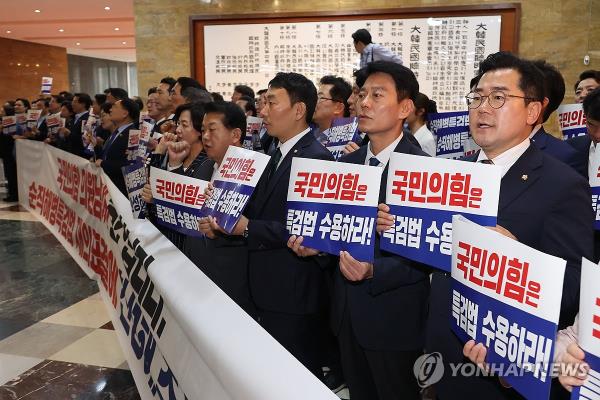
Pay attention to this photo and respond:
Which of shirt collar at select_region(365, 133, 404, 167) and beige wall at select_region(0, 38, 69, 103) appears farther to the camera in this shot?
beige wall at select_region(0, 38, 69, 103)

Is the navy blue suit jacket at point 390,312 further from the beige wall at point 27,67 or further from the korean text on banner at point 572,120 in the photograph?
the beige wall at point 27,67

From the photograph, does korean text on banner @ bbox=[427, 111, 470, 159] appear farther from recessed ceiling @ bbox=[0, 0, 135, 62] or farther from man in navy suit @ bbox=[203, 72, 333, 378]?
recessed ceiling @ bbox=[0, 0, 135, 62]

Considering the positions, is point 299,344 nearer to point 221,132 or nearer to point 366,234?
point 366,234

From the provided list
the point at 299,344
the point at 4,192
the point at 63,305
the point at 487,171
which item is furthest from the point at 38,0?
the point at 487,171

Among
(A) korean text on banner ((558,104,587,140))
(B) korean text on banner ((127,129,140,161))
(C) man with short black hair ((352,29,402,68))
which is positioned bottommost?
(B) korean text on banner ((127,129,140,161))

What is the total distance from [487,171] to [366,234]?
15.6 inches

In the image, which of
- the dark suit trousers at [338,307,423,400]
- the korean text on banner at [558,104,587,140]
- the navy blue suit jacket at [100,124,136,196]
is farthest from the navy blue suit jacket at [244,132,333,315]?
the navy blue suit jacket at [100,124,136,196]

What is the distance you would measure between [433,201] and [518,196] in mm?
221

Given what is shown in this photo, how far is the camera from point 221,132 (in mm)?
2520

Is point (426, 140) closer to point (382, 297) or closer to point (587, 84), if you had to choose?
point (587, 84)

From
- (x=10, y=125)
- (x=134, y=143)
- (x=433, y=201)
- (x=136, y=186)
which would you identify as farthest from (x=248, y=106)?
(x=10, y=125)

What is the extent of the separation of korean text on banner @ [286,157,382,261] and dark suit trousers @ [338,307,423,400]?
366 millimetres

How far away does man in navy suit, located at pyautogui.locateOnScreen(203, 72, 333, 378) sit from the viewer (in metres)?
2.03

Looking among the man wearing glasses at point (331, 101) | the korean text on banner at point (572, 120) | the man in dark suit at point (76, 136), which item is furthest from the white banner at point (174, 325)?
→ the man in dark suit at point (76, 136)
